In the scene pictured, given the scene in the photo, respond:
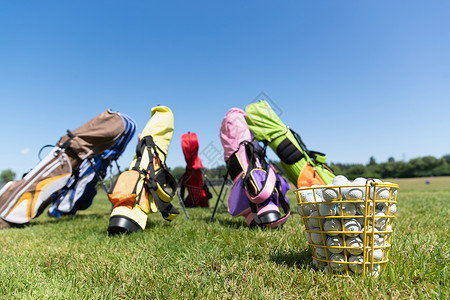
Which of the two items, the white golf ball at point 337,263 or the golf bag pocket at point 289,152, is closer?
the white golf ball at point 337,263

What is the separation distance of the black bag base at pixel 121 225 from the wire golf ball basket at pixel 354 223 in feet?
6.33

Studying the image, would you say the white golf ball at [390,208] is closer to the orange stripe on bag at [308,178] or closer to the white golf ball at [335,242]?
the white golf ball at [335,242]

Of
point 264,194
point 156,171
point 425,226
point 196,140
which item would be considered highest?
point 196,140

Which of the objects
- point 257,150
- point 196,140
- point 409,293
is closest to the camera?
point 409,293

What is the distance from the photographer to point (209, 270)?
164cm

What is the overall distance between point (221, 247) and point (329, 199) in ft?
3.33

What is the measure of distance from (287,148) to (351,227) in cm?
258

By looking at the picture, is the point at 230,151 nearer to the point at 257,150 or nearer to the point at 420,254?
the point at 257,150

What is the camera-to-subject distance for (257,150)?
339 centimetres

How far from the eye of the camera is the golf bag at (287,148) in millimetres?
3887

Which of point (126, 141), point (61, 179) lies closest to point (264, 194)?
point (61, 179)

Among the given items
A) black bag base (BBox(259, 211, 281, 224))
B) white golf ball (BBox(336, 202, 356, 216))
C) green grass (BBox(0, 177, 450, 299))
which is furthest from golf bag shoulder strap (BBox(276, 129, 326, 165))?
white golf ball (BBox(336, 202, 356, 216))

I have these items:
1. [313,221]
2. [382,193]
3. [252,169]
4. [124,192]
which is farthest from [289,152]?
[382,193]

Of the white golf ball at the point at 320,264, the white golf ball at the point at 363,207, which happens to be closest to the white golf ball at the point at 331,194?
the white golf ball at the point at 363,207
